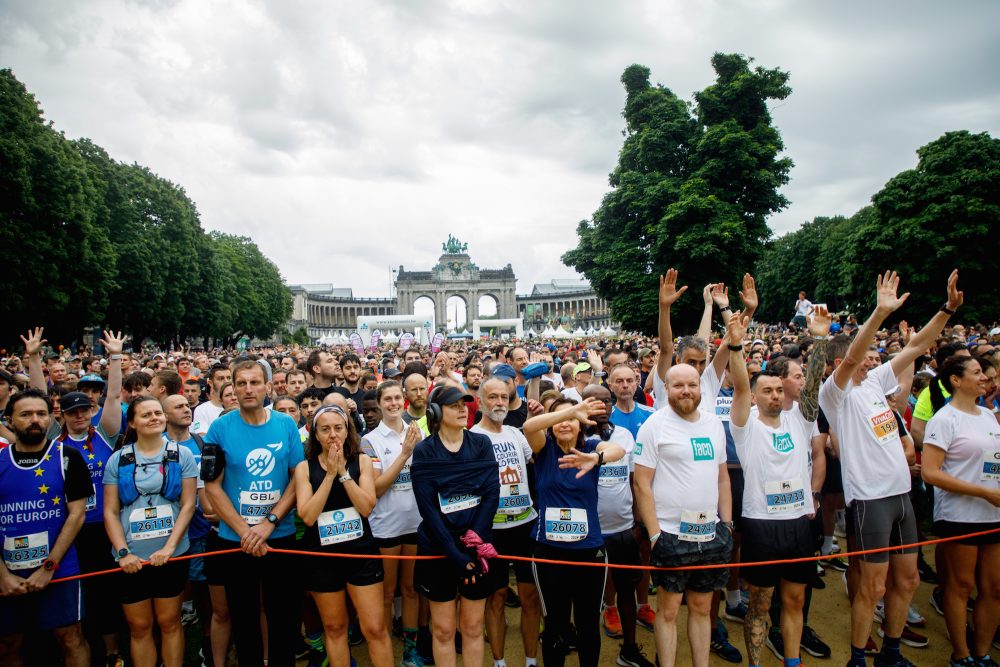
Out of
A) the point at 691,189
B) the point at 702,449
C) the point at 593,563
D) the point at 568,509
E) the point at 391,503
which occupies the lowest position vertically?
the point at 593,563

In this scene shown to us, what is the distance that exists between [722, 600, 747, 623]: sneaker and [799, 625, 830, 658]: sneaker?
0.51 meters

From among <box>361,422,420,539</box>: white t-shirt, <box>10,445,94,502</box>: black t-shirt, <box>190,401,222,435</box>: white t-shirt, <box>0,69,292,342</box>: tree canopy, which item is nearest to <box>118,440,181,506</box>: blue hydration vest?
<box>10,445,94,502</box>: black t-shirt

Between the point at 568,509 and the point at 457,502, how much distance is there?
2.44 feet

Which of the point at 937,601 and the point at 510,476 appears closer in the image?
the point at 510,476

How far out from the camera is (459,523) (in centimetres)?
384

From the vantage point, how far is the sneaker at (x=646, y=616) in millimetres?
5086

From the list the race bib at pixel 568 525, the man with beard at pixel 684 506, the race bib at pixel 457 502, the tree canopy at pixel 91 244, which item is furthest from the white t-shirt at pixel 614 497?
the tree canopy at pixel 91 244

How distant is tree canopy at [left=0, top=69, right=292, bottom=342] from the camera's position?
20391 millimetres

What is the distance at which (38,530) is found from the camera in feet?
13.0

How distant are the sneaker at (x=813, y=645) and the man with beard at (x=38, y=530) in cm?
539

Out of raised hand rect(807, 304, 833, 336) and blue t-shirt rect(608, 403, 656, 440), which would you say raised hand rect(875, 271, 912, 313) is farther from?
blue t-shirt rect(608, 403, 656, 440)

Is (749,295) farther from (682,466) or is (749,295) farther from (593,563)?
(593,563)

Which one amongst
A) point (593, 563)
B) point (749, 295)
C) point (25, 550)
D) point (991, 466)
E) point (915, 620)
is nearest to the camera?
point (593, 563)

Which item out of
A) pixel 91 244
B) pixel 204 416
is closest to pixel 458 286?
pixel 91 244
